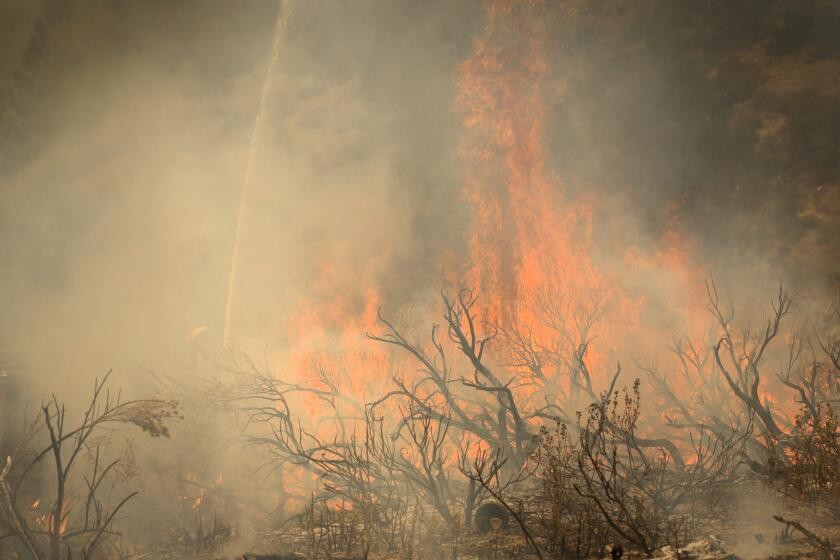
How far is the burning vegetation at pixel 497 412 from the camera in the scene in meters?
10.3

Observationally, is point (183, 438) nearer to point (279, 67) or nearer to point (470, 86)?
point (470, 86)

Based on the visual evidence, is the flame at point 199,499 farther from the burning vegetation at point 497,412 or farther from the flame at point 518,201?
the flame at point 518,201

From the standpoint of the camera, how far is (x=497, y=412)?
49.8 feet

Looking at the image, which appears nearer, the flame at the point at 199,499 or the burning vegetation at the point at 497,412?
the burning vegetation at the point at 497,412

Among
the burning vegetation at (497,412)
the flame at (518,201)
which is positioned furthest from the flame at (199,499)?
the flame at (518,201)

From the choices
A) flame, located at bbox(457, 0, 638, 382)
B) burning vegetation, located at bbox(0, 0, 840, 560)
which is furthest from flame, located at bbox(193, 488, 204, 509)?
flame, located at bbox(457, 0, 638, 382)

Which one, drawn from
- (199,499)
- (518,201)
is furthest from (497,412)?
(518,201)

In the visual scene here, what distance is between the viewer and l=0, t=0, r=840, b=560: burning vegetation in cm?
1027

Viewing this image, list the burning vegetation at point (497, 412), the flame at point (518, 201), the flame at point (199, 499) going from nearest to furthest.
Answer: the burning vegetation at point (497, 412) < the flame at point (199, 499) < the flame at point (518, 201)

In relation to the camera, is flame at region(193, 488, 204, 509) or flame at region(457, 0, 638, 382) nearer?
flame at region(193, 488, 204, 509)

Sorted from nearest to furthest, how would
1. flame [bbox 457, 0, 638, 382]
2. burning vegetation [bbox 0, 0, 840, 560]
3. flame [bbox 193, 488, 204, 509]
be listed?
1. burning vegetation [bbox 0, 0, 840, 560]
2. flame [bbox 193, 488, 204, 509]
3. flame [bbox 457, 0, 638, 382]

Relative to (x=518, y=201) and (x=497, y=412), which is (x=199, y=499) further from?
(x=518, y=201)

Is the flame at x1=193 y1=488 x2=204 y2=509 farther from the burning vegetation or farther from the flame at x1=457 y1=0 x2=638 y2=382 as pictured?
the flame at x1=457 y1=0 x2=638 y2=382

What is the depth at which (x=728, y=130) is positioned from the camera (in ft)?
73.5
